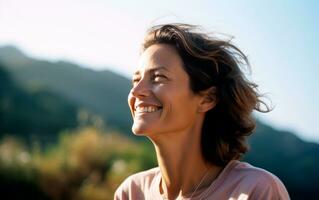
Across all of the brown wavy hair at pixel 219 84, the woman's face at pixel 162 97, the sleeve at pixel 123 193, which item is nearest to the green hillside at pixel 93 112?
the sleeve at pixel 123 193

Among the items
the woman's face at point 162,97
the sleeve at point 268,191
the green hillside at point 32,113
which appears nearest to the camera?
the sleeve at point 268,191

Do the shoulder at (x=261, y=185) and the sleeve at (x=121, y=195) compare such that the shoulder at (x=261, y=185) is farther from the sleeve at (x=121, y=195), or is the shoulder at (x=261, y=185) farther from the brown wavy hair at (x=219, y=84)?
the sleeve at (x=121, y=195)

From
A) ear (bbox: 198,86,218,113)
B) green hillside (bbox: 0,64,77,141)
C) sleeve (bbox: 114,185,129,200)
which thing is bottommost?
green hillside (bbox: 0,64,77,141)

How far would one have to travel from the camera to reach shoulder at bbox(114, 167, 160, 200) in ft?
9.26

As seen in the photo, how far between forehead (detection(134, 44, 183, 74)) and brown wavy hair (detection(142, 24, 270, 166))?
3cm

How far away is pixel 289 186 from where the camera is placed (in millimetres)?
6301

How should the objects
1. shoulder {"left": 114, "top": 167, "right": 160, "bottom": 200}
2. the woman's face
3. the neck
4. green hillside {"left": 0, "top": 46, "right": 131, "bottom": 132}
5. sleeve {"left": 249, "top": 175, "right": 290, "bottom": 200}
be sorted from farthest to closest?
green hillside {"left": 0, "top": 46, "right": 131, "bottom": 132}, shoulder {"left": 114, "top": 167, "right": 160, "bottom": 200}, the neck, the woman's face, sleeve {"left": 249, "top": 175, "right": 290, "bottom": 200}

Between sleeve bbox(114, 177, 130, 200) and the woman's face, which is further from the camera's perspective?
sleeve bbox(114, 177, 130, 200)

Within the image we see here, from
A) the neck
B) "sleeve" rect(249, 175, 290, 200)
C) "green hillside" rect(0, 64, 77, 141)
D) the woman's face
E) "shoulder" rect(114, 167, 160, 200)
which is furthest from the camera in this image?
"green hillside" rect(0, 64, 77, 141)

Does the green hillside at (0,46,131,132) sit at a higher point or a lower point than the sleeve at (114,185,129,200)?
lower

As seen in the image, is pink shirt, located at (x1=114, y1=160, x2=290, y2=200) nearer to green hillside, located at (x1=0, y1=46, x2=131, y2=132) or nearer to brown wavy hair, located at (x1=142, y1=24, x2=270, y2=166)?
brown wavy hair, located at (x1=142, y1=24, x2=270, y2=166)

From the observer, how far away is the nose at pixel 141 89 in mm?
2541

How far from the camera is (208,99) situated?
269 centimetres

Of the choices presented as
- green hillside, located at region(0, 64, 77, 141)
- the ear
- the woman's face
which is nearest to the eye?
the woman's face
